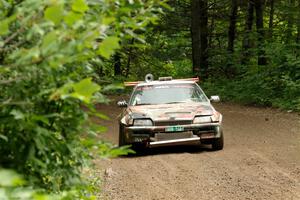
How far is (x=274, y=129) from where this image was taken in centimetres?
1563

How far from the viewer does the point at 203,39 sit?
31.4 metres

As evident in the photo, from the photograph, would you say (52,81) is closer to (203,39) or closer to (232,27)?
(203,39)

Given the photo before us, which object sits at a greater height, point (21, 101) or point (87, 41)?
point (87, 41)

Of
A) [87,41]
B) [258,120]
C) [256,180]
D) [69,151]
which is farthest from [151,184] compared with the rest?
[258,120]

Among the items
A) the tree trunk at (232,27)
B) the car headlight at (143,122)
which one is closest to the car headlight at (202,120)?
the car headlight at (143,122)

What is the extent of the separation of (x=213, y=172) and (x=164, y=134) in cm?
189

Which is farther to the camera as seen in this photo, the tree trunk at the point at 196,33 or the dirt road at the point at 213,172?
the tree trunk at the point at 196,33

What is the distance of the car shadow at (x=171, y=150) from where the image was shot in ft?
38.8

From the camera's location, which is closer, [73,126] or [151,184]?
[73,126]

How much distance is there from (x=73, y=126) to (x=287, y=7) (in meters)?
22.8

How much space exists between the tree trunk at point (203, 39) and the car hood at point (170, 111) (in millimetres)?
17727

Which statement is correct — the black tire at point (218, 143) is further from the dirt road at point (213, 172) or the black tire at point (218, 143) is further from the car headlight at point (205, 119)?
the car headlight at point (205, 119)

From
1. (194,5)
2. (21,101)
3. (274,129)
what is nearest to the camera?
(21,101)

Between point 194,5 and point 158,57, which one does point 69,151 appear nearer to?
point 194,5
